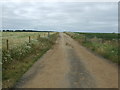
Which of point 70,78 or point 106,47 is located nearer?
point 70,78

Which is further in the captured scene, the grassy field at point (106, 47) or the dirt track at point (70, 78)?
the grassy field at point (106, 47)

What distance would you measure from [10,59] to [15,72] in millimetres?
2502

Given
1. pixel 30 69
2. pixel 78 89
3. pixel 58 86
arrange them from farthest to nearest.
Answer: pixel 30 69 → pixel 58 86 → pixel 78 89

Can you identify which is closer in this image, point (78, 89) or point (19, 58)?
point (78, 89)

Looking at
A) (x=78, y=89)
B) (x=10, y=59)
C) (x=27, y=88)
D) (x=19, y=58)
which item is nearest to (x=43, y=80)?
(x=27, y=88)

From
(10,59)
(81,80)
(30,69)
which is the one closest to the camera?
(81,80)

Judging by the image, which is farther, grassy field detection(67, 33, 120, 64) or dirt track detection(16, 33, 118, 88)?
grassy field detection(67, 33, 120, 64)

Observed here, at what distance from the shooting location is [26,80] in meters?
9.88

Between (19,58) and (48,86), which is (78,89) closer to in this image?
(48,86)

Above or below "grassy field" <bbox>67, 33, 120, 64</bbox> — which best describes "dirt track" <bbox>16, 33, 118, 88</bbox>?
below

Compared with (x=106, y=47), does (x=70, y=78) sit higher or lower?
lower

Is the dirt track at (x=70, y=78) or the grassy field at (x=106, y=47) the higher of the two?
the grassy field at (x=106, y=47)

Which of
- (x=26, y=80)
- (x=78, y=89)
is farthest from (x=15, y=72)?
(x=78, y=89)

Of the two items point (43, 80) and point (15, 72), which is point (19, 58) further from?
point (43, 80)
